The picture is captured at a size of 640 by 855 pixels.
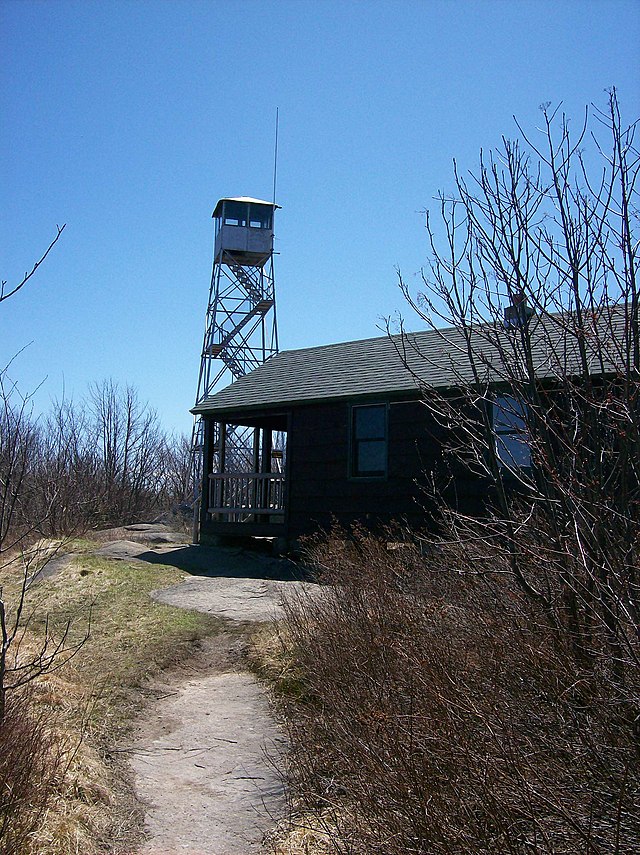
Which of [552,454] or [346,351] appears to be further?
[346,351]

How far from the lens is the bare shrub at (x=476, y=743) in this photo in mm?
2520

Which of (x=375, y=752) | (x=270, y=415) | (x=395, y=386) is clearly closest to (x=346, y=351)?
(x=270, y=415)

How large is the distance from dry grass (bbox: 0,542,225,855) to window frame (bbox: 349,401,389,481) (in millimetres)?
3833

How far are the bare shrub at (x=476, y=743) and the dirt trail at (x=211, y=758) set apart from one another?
543mm

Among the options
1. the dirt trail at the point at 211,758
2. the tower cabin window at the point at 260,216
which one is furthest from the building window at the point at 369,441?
the tower cabin window at the point at 260,216

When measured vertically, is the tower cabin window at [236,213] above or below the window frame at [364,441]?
above

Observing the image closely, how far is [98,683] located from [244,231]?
74.3ft

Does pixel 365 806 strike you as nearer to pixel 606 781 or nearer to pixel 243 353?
pixel 606 781

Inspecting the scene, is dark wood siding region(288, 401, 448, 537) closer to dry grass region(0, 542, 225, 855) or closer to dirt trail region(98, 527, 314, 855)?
dry grass region(0, 542, 225, 855)

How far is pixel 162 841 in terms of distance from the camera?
14.8 ft

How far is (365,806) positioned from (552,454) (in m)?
1.78

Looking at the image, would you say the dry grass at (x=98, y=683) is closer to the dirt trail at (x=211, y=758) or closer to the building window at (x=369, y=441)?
the dirt trail at (x=211, y=758)

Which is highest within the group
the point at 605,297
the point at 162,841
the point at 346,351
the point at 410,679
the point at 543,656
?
the point at 346,351

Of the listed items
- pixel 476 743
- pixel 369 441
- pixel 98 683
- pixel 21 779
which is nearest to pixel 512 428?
pixel 476 743
